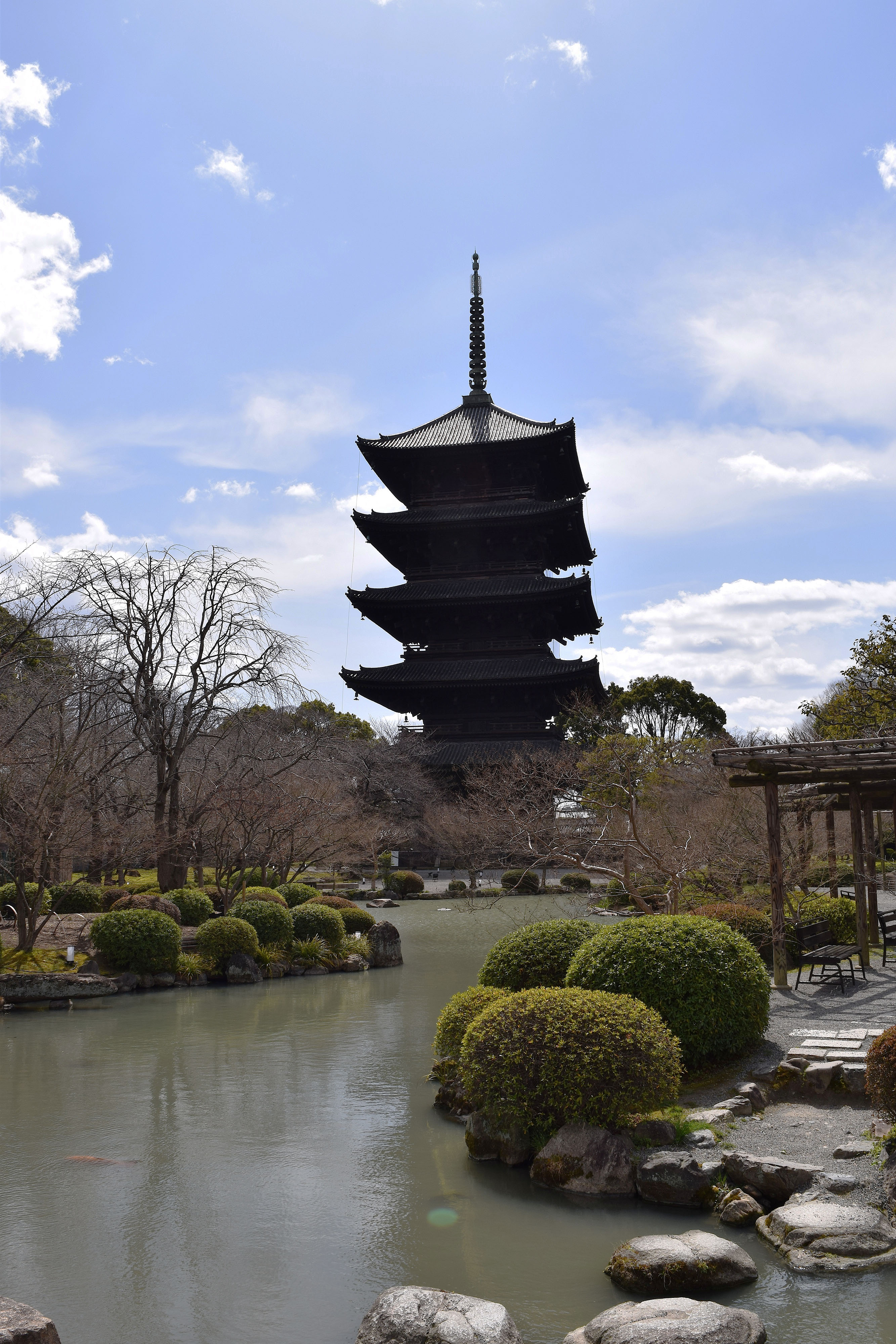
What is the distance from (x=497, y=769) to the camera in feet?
116

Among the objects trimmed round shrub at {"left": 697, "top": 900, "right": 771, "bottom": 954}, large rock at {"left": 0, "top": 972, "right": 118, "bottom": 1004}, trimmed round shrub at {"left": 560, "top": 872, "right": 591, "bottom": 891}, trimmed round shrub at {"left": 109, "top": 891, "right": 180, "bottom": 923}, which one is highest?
trimmed round shrub at {"left": 697, "top": 900, "right": 771, "bottom": 954}

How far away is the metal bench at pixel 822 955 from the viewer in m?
11.9

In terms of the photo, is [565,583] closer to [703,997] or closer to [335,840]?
[335,840]

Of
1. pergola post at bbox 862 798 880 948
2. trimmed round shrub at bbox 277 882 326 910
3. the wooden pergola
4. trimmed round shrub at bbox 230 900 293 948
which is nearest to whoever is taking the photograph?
the wooden pergola

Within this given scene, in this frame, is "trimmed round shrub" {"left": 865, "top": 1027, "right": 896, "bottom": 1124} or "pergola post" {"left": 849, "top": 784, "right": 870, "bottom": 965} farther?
"pergola post" {"left": 849, "top": 784, "right": 870, "bottom": 965}

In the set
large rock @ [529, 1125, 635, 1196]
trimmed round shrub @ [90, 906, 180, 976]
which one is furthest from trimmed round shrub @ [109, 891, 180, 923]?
large rock @ [529, 1125, 635, 1196]

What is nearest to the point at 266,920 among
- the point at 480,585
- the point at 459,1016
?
the point at 459,1016

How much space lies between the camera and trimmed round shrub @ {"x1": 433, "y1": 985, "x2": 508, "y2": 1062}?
9.16 metres

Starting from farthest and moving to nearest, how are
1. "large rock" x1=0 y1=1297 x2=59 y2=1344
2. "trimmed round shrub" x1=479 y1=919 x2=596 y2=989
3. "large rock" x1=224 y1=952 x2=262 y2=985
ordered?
"large rock" x1=224 y1=952 x2=262 y2=985, "trimmed round shrub" x1=479 y1=919 x2=596 y2=989, "large rock" x1=0 y1=1297 x2=59 y2=1344

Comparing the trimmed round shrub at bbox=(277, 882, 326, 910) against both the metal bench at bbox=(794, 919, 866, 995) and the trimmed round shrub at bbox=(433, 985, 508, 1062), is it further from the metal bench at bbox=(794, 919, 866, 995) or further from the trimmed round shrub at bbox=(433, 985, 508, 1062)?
the trimmed round shrub at bbox=(433, 985, 508, 1062)

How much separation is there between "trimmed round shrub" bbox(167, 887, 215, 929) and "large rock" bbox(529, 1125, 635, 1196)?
558 inches

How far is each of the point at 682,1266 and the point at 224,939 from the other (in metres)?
13.8

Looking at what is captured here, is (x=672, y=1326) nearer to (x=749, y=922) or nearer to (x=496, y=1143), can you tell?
(x=496, y=1143)

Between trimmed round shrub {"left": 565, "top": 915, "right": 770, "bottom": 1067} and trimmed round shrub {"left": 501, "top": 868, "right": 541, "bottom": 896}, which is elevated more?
trimmed round shrub {"left": 565, "top": 915, "right": 770, "bottom": 1067}
